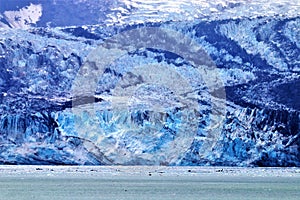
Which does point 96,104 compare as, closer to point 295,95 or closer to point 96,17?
point 295,95

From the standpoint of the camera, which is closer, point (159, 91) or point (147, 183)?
point (147, 183)

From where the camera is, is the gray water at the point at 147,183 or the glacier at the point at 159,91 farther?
the glacier at the point at 159,91

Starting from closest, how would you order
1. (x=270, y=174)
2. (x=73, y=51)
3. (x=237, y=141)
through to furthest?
(x=270, y=174) < (x=237, y=141) < (x=73, y=51)

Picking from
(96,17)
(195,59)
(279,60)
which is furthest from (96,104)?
(96,17)

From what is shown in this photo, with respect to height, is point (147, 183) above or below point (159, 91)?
above
